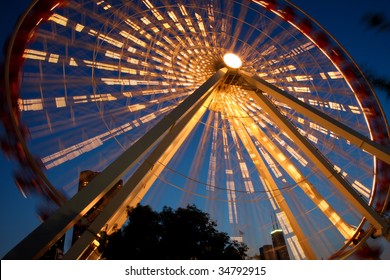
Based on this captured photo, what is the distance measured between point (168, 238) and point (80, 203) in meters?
2.62

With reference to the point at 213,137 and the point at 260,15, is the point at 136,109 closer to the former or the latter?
the point at 213,137

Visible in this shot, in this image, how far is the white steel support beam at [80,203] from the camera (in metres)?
6.24

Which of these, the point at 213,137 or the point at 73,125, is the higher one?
the point at 213,137

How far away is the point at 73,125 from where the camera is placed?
1282cm

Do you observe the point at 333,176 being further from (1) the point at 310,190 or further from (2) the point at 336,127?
(1) the point at 310,190

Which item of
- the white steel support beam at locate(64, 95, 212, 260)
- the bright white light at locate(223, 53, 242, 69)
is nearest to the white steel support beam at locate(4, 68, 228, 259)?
the white steel support beam at locate(64, 95, 212, 260)

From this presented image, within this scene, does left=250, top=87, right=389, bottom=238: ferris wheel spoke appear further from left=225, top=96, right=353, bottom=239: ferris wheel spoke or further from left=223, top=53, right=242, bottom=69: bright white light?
left=225, top=96, right=353, bottom=239: ferris wheel spoke

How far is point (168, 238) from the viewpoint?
28.0ft

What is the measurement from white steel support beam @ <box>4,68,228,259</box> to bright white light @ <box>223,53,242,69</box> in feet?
15.8

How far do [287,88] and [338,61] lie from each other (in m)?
2.69

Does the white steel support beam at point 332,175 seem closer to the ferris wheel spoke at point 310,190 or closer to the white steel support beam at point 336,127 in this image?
the white steel support beam at point 336,127
